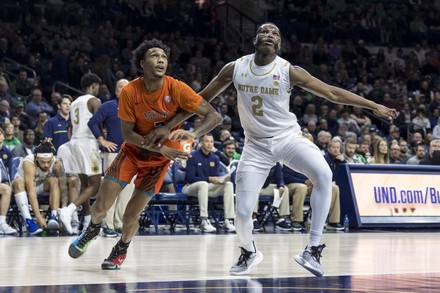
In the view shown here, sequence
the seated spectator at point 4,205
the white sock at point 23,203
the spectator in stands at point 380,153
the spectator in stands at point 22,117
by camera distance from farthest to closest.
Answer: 1. the spectator in stands at point 380,153
2. the spectator in stands at point 22,117
3. the white sock at point 23,203
4. the seated spectator at point 4,205

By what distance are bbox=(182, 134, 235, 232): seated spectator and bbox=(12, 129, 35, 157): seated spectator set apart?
252cm

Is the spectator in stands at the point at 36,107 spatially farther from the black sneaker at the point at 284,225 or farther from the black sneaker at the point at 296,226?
the black sneaker at the point at 296,226

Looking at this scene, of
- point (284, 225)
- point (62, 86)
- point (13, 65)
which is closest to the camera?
point (284, 225)

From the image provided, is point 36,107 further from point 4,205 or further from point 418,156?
point 418,156

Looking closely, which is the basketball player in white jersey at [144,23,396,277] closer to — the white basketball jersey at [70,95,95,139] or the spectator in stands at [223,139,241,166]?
the white basketball jersey at [70,95,95,139]

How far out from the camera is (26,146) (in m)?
14.3

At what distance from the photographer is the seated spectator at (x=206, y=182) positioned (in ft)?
45.5

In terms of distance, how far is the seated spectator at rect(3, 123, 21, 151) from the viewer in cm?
1419

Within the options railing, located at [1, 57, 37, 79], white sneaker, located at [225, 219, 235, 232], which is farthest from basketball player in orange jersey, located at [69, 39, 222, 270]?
railing, located at [1, 57, 37, 79]

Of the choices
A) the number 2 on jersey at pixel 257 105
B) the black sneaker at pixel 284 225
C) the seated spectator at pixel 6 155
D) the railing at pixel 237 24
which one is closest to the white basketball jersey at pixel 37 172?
the seated spectator at pixel 6 155

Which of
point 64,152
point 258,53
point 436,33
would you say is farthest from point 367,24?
point 258,53

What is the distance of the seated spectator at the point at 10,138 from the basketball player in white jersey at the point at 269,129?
24.2 ft

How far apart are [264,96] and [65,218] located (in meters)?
5.51

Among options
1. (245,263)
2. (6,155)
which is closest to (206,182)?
(6,155)
